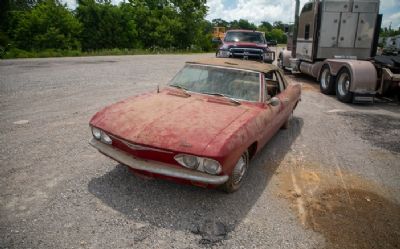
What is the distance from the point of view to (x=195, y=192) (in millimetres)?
3789

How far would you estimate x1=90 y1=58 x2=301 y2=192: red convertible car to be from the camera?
3.20m

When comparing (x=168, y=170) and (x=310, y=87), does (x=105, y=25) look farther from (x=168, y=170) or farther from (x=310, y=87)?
(x=168, y=170)

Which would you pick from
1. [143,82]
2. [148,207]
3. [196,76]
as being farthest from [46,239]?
[143,82]

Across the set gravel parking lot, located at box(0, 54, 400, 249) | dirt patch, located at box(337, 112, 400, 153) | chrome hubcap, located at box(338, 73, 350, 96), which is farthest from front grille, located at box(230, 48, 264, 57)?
gravel parking lot, located at box(0, 54, 400, 249)

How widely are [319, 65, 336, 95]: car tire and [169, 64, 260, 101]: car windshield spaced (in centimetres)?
634

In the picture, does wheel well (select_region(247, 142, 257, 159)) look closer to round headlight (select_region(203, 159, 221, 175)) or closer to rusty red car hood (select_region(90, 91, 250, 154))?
rusty red car hood (select_region(90, 91, 250, 154))

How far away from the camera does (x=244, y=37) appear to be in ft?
49.0

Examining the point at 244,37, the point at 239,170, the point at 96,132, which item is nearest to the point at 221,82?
the point at 239,170

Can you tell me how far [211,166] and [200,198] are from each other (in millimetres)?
690

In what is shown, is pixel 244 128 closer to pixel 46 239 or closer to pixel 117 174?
pixel 117 174

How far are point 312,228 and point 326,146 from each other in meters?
2.71

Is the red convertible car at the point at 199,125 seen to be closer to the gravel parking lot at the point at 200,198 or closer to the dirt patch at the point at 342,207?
the gravel parking lot at the point at 200,198

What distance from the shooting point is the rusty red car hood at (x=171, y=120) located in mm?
3268

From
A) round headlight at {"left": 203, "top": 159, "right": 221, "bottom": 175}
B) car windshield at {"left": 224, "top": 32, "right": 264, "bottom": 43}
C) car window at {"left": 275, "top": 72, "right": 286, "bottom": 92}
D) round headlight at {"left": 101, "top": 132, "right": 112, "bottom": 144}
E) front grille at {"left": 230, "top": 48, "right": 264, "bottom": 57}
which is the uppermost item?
car windshield at {"left": 224, "top": 32, "right": 264, "bottom": 43}
